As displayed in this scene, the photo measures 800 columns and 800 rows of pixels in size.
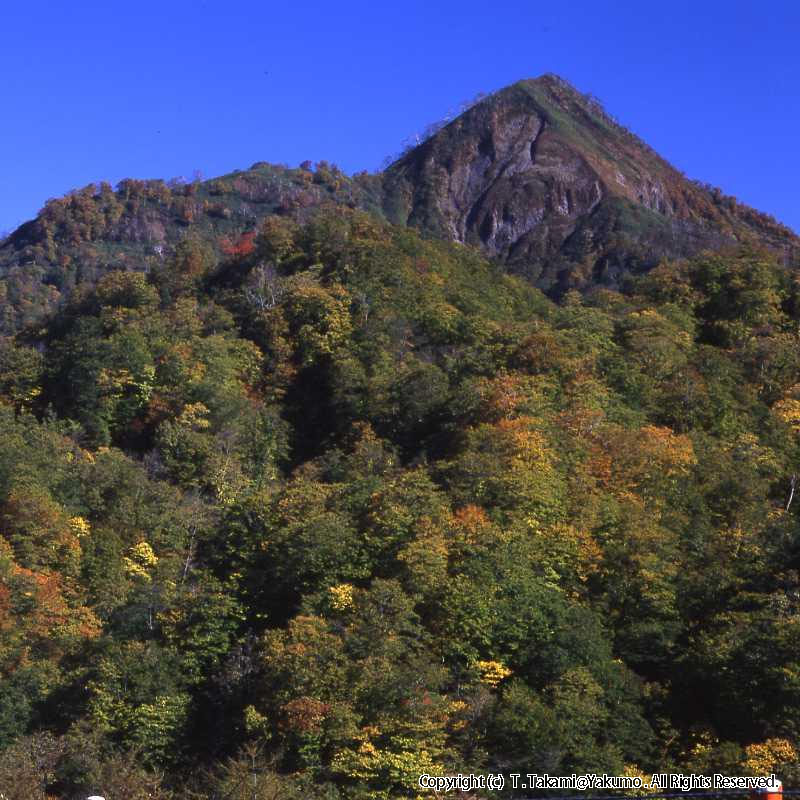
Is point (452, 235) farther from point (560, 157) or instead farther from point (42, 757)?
point (42, 757)

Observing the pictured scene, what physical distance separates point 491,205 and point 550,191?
6.37 metres

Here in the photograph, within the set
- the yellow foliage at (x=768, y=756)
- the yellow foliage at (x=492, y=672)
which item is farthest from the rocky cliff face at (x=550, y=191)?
the yellow foliage at (x=768, y=756)

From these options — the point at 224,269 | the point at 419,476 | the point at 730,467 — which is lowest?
the point at 419,476

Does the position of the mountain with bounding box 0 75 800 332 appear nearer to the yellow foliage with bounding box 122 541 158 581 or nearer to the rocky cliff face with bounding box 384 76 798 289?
the rocky cliff face with bounding box 384 76 798 289

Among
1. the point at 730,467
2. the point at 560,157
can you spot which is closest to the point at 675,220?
the point at 560,157

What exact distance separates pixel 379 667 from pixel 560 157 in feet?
310

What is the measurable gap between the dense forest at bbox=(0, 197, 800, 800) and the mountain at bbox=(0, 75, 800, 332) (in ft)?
136

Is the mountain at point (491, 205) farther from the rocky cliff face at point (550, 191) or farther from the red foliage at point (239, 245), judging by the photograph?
the red foliage at point (239, 245)

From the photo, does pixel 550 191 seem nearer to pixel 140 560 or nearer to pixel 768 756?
pixel 140 560

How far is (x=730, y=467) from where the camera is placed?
116 ft

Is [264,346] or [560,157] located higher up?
[560,157]

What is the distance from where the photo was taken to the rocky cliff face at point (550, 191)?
10019 cm

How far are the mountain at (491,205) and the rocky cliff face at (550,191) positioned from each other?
6.2 inches

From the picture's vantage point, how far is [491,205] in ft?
369
